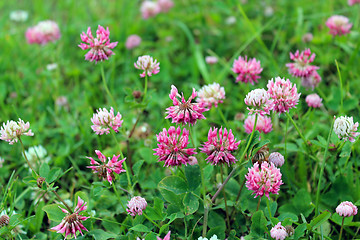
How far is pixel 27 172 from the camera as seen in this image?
7.17 feet

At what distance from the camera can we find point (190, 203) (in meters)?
1.54

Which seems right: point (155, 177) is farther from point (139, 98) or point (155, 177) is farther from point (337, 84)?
point (337, 84)

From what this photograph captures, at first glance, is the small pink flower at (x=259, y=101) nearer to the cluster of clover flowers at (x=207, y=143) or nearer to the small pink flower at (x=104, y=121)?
the cluster of clover flowers at (x=207, y=143)

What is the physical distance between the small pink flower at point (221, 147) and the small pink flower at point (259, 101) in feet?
0.42

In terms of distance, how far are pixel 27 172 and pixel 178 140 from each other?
1143mm

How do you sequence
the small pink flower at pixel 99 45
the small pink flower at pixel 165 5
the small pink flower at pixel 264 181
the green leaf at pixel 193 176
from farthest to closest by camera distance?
the small pink flower at pixel 165 5 < the small pink flower at pixel 99 45 < the green leaf at pixel 193 176 < the small pink flower at pixel 264 181

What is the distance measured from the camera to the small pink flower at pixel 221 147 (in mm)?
1431

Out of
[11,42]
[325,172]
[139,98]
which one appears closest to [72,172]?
[139,98]

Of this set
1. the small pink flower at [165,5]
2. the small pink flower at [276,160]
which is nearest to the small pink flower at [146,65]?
the small pink flower at [276,160]

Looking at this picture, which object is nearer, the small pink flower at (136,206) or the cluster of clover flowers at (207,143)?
the cluster of clover flowers at (207,143)

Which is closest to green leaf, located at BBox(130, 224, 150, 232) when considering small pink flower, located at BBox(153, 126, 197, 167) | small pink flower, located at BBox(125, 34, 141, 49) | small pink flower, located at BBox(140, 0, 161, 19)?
→ small pink flower, located at BBox(153, 126, 197, 167)

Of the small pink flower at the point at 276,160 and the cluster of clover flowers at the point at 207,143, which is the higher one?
the cluster of clover flowers at the point at 207,143

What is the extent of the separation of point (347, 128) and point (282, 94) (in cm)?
29

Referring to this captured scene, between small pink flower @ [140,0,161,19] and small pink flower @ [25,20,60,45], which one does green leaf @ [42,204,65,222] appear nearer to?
small pink flower @ [25,20,60,45]
